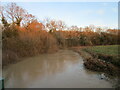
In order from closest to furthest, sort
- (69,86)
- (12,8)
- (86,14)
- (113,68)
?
(69,86) → (113,68) → (86,14) → (12,8)

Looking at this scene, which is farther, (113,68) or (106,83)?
(113,68)

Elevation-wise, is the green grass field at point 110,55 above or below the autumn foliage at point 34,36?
below

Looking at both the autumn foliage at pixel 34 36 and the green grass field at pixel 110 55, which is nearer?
the green grass field at pixel 110 55

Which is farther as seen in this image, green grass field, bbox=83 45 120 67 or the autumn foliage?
the autumn foliage

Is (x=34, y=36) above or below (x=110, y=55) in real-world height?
above

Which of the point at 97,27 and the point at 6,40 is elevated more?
the point at 97,27

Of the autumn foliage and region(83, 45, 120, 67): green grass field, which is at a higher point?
the autumn foliage

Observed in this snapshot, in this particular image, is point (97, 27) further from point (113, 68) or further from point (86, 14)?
point (113, 68)

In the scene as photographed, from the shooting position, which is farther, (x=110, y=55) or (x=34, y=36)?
(x=34, y=36)

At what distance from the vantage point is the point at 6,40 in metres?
6.31

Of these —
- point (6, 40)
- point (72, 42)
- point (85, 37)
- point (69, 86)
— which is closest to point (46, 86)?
point (69, 86)

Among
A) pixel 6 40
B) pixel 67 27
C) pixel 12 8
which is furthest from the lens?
pixel 67 27

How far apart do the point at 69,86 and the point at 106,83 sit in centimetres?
128

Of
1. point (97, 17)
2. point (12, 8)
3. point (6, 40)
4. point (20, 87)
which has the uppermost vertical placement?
point (12, 8)
